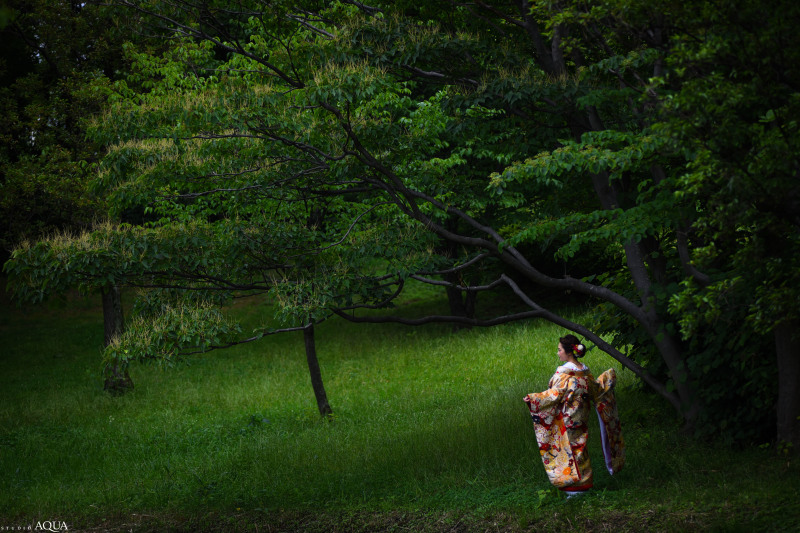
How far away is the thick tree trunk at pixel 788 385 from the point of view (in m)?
7.09

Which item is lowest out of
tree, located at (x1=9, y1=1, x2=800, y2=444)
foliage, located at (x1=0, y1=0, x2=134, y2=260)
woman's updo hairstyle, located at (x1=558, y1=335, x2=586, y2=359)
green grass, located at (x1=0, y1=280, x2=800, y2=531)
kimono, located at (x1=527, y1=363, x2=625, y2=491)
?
green grass, located at (x1=0, y1=280, x2=800, y2=531)

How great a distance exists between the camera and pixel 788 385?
721 centimetres

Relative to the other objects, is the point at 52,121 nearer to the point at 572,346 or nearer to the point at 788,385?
the point at 572,346

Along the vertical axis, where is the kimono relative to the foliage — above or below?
below

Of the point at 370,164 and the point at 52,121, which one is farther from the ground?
the point at 52,121

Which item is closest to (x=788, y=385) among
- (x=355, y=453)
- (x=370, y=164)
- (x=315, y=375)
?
(x=370, y=164)

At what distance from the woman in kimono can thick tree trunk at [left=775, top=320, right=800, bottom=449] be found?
1784mm

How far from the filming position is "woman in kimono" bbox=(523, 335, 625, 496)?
23.6 ft

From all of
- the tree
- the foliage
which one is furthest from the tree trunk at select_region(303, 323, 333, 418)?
the foliage

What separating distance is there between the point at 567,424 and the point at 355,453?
12.5ft

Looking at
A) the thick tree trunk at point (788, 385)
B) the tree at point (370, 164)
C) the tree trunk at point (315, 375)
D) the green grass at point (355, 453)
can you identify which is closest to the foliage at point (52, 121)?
the green grass at point (355, 453)

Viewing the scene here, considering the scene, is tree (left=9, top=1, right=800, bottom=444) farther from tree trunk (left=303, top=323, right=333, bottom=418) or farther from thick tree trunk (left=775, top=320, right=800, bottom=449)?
tree trunk (left=303, top=323, right=333, bottom=418)

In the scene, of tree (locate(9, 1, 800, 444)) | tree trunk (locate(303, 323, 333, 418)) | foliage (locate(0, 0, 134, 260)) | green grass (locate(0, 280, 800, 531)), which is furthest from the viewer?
foliage (locate(0, 0, 134, 260))

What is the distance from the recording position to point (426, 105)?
12281 millimetres
